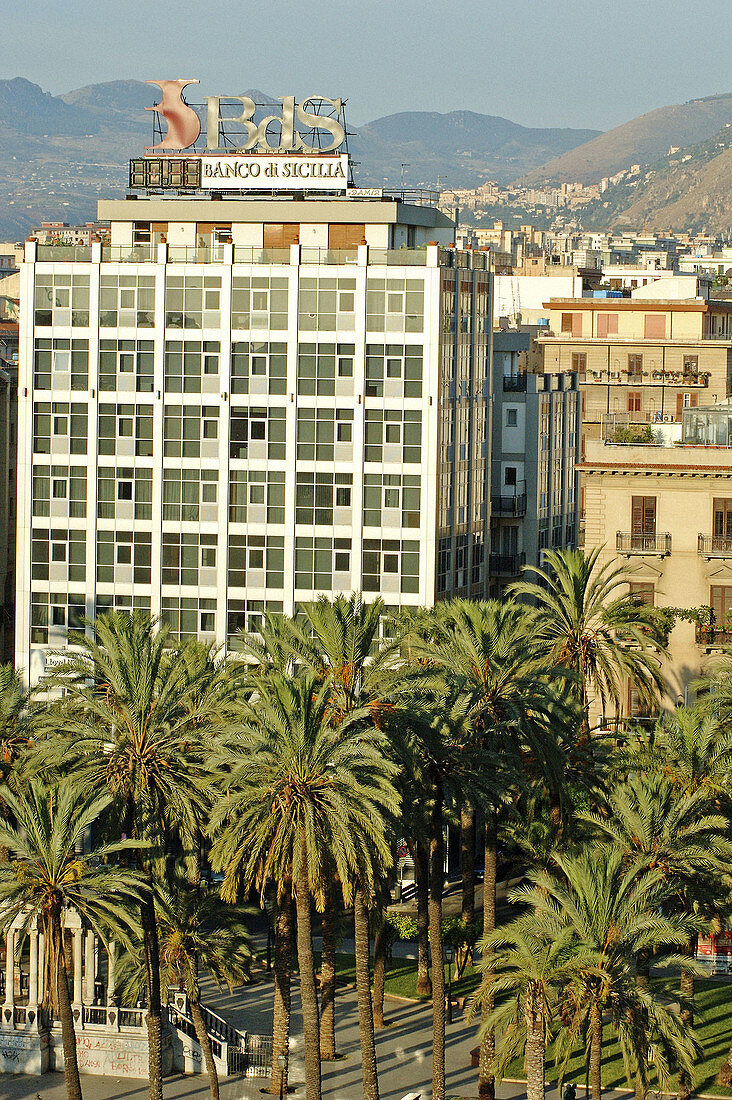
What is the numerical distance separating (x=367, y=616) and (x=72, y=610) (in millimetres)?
40150

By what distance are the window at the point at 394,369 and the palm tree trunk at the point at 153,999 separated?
42695 mm

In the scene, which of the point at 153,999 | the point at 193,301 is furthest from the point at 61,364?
the point at 153,999

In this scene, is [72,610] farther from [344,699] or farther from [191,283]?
[344,699]

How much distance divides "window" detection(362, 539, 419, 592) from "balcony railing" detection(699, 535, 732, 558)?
17.6m

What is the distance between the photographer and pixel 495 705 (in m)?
65.9

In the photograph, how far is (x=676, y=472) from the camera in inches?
3415

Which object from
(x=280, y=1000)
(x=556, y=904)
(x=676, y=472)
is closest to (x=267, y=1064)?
(x=280, y=1000)

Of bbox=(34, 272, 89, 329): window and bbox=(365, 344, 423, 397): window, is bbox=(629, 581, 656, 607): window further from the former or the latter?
bbox=(34, 272, 89, 329): window

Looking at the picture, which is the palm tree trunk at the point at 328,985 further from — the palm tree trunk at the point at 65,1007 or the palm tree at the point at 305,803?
the palm tree trunk at the point at 65,1007

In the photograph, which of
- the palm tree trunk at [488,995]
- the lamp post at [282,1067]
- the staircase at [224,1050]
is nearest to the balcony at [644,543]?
the palm tree trunk at [488,995]

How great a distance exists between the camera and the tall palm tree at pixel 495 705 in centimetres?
6366

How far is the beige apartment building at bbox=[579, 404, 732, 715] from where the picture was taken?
86.4 metres

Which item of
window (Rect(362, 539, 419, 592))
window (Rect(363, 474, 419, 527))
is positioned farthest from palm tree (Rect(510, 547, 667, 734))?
window (Rect(363, 474, 419, 527))

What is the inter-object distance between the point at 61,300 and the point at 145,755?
44614 mm
